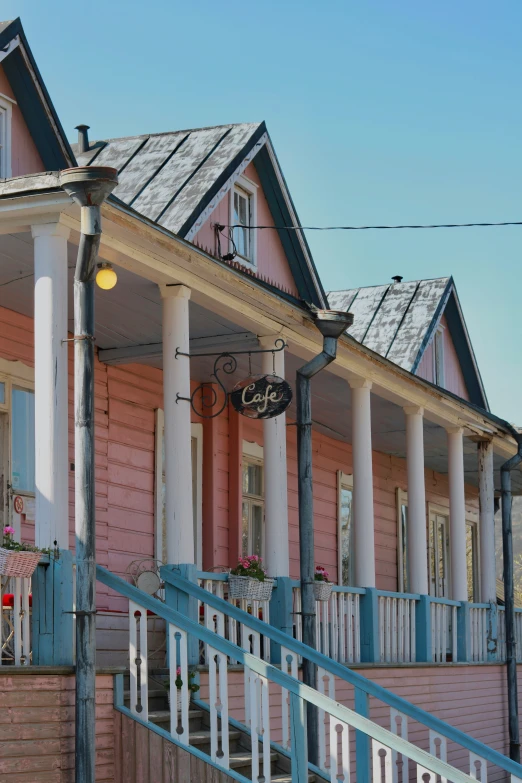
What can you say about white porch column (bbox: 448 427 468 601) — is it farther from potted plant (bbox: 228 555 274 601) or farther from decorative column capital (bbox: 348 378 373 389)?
potted plant (bbox: 228 555 274 601)

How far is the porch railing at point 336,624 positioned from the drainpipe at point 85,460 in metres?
4.03

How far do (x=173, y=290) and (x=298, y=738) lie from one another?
368cm

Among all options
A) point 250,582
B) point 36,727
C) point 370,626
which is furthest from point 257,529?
point 36,727

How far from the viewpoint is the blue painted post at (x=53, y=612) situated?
25.6ft

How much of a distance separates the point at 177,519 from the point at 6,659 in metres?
2.13

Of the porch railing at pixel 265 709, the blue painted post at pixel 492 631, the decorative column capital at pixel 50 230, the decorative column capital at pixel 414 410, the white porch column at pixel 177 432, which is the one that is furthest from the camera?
the blue painted post at pixel 492 631

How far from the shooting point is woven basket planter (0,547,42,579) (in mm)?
7504

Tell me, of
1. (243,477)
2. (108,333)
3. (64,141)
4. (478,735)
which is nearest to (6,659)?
(108,333)

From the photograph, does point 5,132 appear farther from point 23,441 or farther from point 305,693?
point 305,693

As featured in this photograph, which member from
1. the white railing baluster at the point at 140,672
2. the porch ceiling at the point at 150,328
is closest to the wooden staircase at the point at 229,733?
the white railing baluster at the point at 140,672

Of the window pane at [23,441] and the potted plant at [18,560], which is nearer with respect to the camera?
the potted plant at [18,560]

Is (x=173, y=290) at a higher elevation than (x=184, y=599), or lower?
higher

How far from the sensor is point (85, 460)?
7426 mm

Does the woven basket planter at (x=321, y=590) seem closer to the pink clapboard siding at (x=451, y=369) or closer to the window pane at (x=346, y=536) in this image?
the window pane at (x=346, y=536)
